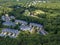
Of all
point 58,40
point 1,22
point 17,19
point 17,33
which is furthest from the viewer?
point 17,19

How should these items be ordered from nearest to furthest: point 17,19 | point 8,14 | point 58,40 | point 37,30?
1. point 58,40
2. point 37,30
3. point 17,19
4. point 8,14

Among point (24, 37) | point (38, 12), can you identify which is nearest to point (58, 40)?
point (24, 37)

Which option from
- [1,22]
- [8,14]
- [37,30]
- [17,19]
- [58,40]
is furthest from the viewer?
[8,14]

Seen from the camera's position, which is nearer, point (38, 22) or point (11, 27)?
point (11, 27)

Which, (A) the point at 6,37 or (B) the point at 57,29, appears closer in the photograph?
(A) the point at 6,37

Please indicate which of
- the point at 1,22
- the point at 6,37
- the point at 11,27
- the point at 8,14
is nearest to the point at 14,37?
the point at 6,37

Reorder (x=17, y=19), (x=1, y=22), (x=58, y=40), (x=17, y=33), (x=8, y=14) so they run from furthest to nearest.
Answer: (x=8, y=14)
(x=17, y=19)
(x=1, y=22)
(x=17, y=33)
(x=58, y=40)

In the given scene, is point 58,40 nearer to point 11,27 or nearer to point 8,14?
point 11,27

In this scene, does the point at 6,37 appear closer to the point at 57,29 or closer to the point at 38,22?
the point at 57,29
